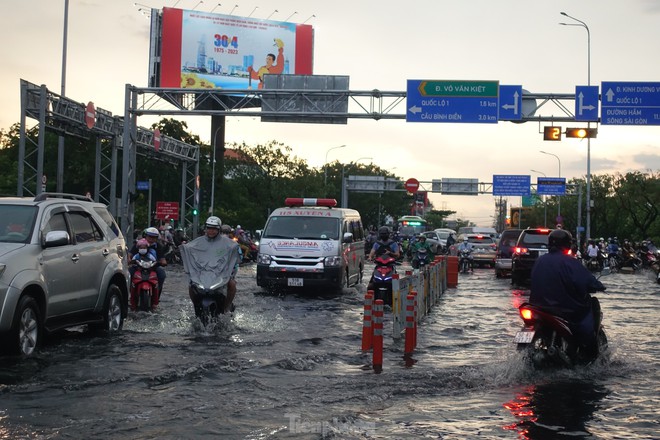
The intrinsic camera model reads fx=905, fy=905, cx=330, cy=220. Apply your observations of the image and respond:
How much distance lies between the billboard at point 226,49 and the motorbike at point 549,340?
46485 millimetres

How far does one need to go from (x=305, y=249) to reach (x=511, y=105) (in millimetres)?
13413

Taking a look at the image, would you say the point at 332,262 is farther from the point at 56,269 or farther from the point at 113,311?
the point at 56,269

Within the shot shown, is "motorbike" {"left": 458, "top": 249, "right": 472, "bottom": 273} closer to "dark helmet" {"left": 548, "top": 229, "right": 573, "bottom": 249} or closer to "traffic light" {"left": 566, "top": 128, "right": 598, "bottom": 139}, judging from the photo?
"traffic light" {"left": 566, "top": 128, "right": 598, "bottom": 139}

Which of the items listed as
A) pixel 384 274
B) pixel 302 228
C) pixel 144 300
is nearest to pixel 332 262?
pixel 302 228

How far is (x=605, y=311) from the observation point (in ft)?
60.8

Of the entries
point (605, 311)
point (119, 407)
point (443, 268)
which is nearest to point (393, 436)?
point (119, 407)

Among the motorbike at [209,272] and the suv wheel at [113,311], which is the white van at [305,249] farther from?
the suv wheel at [113,311]

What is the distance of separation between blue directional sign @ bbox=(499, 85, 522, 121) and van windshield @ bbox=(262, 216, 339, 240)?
1185cm

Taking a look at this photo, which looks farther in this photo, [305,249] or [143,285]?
[305,249]

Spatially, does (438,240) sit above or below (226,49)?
below

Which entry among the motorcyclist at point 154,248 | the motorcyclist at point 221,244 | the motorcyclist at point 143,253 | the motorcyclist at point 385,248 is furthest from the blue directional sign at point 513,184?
the motorcyclist at point 221,244

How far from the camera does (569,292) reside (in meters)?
8.94

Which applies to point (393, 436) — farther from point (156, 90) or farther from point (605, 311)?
point (156, 90)

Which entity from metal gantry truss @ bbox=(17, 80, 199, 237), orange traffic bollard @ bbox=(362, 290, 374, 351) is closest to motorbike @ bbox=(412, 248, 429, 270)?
metal gantry truss @ bbox=(17, 80, 199, 237)
